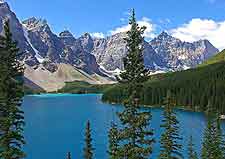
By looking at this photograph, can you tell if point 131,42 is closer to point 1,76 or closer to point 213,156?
point 1,76

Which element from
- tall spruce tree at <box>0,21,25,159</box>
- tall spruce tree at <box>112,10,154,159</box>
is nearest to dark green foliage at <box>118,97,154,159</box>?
tall spruce tree at <box>112,10,154,159</box>

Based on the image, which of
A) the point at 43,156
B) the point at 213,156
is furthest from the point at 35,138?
the point at 213,156

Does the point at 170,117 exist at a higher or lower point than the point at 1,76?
lower

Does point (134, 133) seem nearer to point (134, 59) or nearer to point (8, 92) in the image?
point (134, 59)

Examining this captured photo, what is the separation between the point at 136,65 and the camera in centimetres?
3064

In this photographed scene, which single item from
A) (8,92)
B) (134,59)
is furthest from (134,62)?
(8,92)

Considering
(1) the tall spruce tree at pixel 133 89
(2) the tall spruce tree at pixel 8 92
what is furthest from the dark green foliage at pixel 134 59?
(2) the tall spruce tree at pixel 8 92

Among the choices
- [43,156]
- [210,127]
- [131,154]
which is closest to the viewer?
[131,154]

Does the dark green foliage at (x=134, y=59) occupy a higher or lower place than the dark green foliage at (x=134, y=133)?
higher

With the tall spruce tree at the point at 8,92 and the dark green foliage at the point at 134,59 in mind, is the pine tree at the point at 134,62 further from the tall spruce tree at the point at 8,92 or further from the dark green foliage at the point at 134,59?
the tall spruce tree at the point at 8,92

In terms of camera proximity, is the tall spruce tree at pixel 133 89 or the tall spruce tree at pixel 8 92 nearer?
the tall spruce tree at pixel 133 89

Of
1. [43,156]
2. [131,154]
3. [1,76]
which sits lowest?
[43,156]

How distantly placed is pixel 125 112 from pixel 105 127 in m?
A: 131

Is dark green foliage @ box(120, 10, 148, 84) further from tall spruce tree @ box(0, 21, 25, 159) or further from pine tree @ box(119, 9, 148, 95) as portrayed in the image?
tall spruce tree @ box(0, 21, 25, 159)
